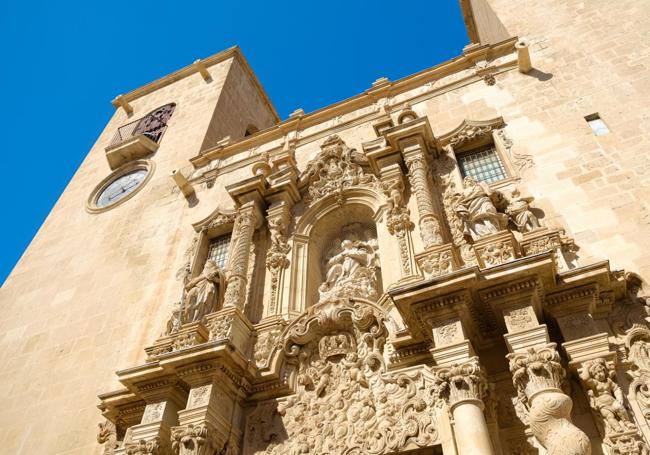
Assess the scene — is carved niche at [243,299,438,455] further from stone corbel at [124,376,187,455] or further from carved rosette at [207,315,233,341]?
stone corbel at [124,376,187,455]

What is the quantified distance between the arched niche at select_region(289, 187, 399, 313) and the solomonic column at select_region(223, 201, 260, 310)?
930 mm

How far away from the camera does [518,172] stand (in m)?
9.32

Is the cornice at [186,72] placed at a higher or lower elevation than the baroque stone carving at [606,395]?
higher

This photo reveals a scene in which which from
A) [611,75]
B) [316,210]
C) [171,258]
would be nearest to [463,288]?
[316,210]

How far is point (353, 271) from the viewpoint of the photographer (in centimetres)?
968

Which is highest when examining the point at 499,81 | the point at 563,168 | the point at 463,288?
the point at 499,81

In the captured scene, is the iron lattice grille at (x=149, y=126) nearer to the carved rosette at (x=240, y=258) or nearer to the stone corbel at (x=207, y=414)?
the carved rosette at (x=240, y=258)

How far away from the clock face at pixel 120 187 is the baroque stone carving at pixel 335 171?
6708 millimetres

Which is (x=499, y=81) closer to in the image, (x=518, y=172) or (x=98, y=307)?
(x=518, y=172)

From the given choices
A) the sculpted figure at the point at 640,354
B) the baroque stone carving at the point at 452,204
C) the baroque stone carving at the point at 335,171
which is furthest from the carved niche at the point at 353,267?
the sculpted figure at the point at 640,354

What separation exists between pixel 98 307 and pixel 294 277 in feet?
16.1

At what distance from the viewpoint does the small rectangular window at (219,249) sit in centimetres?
1186

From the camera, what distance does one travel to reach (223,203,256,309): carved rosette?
962cm

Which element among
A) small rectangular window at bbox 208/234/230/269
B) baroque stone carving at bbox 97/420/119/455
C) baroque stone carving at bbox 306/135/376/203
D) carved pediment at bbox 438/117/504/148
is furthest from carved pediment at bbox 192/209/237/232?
carved pediment at bbox 438/117/504/148
